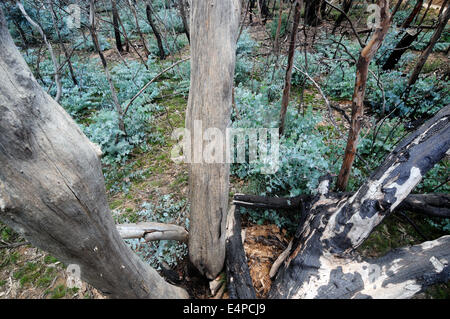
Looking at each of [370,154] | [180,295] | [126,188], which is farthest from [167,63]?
[180,295]

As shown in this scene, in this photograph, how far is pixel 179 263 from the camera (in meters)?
2.54

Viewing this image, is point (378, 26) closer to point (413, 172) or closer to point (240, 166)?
point (413, 172)

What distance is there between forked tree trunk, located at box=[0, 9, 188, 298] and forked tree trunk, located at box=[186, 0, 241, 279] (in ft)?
2.67

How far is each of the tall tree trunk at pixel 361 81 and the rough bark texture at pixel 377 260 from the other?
426mm

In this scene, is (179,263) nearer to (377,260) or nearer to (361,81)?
(377,260)

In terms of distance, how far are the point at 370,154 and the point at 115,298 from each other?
13.0ft

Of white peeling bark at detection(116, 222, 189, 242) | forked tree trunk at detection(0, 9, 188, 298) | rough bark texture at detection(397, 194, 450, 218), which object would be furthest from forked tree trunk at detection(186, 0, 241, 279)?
rough bark texture at detection(397, 194, 450, 218)

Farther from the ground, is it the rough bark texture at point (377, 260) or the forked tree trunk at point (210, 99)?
the forked tree trunk at point (210, 99)

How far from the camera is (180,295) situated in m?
2.04

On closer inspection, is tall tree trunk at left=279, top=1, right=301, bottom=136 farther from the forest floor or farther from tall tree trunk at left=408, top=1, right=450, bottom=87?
tall tree trunk at left=408, top=1, right=450, bottom=87

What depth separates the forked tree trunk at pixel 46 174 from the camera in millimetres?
773

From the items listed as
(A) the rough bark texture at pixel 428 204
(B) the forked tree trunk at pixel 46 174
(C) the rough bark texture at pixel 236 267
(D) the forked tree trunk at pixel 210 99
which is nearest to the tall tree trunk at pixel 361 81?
(A) the rough bark texture at pixel 428 204

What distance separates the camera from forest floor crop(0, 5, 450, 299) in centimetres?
237

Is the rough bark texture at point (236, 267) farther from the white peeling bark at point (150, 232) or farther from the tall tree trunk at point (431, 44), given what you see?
the tall tree trunk at point (431, 44)
